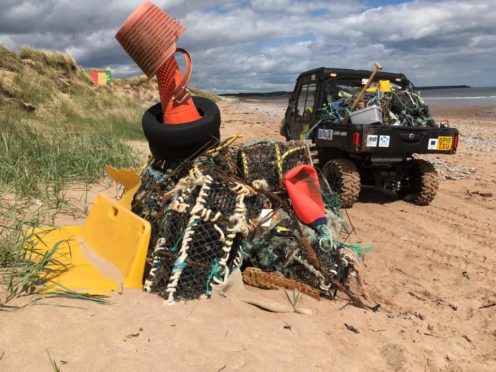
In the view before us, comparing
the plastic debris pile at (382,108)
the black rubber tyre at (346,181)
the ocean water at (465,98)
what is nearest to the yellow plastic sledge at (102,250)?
the black rubber tyre at (346,181)

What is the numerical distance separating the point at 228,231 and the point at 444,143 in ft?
14.6

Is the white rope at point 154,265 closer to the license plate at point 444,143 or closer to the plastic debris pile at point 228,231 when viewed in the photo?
the plastic debris pile at point 228,231

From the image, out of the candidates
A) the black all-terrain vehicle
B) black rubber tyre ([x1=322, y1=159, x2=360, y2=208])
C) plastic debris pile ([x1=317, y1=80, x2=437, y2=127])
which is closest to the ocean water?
the black all-terrain vehicle

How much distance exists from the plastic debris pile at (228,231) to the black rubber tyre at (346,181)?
238 centimetres

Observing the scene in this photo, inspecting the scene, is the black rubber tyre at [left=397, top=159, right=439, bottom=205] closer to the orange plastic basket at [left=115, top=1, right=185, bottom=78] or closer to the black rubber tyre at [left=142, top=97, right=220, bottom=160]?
the black rubber tyre at [left=142, top=97, right=220, bottom=160]

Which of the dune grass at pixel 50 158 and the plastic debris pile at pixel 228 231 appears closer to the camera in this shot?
the plastic debris pile at pixel 228 231

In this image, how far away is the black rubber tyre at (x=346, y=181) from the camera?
20.3ft

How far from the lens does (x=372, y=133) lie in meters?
5.98

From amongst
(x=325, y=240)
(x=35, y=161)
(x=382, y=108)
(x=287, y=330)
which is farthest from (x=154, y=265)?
(x=382, y=108)

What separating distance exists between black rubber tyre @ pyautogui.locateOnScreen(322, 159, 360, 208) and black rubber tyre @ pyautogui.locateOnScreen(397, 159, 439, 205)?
1.06 metres

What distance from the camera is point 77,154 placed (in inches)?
242

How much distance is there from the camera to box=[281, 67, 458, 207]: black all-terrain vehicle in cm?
611

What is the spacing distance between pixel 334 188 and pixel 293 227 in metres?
3.10

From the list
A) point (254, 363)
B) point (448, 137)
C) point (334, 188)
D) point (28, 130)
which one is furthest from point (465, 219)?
point (28, 130)
